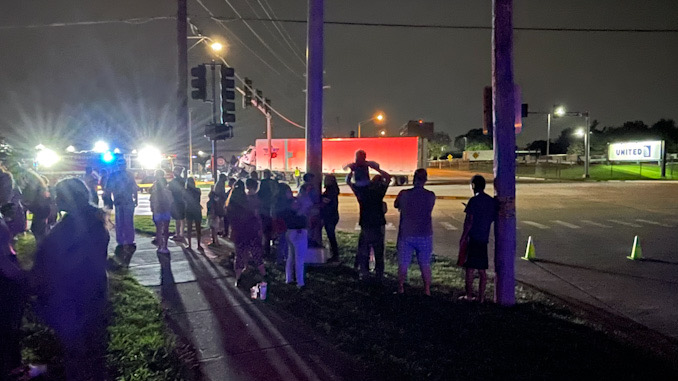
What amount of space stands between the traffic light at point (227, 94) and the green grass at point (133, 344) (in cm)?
673

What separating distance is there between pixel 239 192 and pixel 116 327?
8.58 feet

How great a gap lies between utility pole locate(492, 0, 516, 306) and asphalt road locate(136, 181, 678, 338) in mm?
1818

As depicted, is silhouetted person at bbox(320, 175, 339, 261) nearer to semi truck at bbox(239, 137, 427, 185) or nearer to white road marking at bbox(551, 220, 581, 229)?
white road marking at bbox(551, 220, 581, 229)

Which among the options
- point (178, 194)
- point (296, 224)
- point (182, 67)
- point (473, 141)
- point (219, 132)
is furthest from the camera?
point (473, 141)

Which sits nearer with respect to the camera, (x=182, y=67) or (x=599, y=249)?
(x=599, y=249)

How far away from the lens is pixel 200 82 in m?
12.8

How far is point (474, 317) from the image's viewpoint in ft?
20.0

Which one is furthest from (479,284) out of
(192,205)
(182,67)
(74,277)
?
(182,67)

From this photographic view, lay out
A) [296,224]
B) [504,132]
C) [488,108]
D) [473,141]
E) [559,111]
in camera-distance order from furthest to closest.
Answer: [473,141] < [559,111] < [296,224] < [488,108] < [504,132]

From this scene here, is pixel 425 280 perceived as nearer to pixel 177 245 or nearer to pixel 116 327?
pixel 116 327

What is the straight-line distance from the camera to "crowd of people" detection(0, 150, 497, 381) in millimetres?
3703

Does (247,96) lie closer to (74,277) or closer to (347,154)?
(347,154)

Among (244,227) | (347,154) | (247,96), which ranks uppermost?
(247,96)

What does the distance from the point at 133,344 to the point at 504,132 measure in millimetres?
4876
